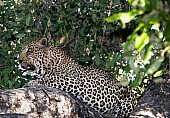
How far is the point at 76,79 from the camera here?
598cm

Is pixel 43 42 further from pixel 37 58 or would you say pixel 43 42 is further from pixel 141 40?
pixel 141 40

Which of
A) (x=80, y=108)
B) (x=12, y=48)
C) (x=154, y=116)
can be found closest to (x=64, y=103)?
(x=80, y=108)

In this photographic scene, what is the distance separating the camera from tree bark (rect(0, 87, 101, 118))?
4363mm

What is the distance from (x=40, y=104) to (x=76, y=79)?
151cm

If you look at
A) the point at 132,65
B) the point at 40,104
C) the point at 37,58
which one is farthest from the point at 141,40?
the point at 37,58

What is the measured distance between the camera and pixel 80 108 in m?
4.86

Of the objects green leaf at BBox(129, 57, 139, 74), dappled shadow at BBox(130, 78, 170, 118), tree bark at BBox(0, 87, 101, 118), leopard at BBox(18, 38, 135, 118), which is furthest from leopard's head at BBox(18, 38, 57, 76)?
green leaf at BBox(129, 57, 139, 74)

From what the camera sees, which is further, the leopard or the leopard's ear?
the leopard's ear

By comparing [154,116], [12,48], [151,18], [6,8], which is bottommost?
[154,116]

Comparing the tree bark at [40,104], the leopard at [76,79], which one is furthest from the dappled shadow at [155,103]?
the leopard at [76,79]

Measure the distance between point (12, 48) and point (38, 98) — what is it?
7.26 ft

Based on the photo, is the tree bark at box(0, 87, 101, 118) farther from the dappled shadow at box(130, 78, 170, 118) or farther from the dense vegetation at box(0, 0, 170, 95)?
the dense vegetation at box(0, 0, 170, 95)

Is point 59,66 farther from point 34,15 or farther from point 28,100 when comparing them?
point 28,100

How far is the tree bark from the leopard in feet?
3.03
